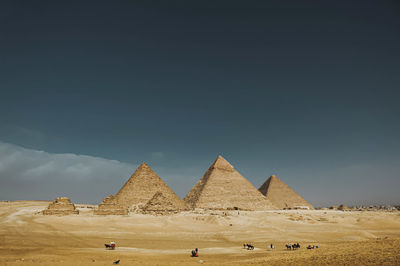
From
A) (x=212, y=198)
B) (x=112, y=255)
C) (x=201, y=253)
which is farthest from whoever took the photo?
(x=212, y=198)

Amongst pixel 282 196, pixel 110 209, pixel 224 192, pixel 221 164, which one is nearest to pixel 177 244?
pixel 110 209

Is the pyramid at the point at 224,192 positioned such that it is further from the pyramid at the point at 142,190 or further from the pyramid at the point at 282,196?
the pyramid at the point at 142,190

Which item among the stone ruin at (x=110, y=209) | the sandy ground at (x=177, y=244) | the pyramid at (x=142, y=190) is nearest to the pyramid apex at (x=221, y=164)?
the pyramid at (x=142, y=190)

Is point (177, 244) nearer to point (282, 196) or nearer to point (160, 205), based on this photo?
point (160, 205)

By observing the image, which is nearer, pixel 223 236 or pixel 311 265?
pixel 311 265

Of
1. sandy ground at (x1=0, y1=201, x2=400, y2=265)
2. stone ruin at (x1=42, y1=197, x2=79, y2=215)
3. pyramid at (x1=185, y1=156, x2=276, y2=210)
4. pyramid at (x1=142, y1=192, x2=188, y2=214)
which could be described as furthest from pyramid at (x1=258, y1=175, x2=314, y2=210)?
stone ruin at (x1=42, y1=197, x2=79, y2=215)

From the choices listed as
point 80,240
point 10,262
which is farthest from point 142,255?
point 80,240

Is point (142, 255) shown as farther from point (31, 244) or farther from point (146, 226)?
point (146, 226)
